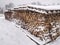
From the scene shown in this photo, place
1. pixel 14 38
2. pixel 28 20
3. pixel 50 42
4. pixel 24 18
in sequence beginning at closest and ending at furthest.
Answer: pixel 50 42 < pixel 14 38 < pixel 28 20 < pixel 24 18

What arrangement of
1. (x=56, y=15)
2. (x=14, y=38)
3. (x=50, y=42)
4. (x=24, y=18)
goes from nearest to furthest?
1. (x=50, y=42)
2. (x=56, y=15)
3. (x=14, y=38)
4. (x=24, y=18)

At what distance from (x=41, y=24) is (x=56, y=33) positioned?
45 centimetres

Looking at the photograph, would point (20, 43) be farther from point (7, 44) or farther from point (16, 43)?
point (7, 44)

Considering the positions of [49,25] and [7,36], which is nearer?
[49,25]

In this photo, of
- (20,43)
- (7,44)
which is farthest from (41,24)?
(7,44)

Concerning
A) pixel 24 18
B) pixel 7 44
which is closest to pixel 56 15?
pixel 7 44

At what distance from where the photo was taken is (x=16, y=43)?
12.1 ft

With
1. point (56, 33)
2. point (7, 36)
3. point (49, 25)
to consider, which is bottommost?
point (7, 36)

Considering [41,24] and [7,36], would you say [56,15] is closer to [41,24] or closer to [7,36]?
[41,24]

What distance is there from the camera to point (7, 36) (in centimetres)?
429

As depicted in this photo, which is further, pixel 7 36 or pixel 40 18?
pixel 7 36

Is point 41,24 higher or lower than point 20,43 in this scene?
higher

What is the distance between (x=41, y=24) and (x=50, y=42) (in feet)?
1.82

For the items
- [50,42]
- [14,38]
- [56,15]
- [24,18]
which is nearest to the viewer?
[50,42]
